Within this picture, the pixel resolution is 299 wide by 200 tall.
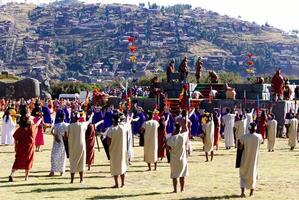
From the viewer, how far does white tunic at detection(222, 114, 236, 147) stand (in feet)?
87.7

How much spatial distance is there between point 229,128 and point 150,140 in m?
8.35

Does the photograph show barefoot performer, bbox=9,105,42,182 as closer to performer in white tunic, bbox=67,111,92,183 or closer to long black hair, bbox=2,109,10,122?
performer in white tunic, bbox=67,111,92,183

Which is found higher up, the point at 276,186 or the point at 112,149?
the point at 112,149

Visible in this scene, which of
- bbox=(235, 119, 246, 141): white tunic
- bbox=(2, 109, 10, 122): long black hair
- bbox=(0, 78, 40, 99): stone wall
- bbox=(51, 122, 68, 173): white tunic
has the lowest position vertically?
bbox=(51, 122, 68, 173): white tunic

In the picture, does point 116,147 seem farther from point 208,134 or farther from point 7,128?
point 7,128

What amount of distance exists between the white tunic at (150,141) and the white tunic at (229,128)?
318 inches

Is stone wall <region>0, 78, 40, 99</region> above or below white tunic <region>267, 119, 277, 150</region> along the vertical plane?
above

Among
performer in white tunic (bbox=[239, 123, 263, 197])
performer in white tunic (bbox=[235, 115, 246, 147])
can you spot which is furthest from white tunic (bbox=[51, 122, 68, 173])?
performer in white tunic (bbox=[235, 115, 246, 147])

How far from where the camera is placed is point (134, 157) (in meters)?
22.7

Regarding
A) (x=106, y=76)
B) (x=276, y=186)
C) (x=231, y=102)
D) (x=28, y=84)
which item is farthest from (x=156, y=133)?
(x=106, y=76)

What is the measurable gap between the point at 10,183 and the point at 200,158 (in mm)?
8609

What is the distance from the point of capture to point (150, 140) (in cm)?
1911

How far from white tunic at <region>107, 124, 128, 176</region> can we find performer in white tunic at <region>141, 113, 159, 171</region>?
11.9 feet

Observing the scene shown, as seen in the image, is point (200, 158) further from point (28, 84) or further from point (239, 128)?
point (28, 84)
